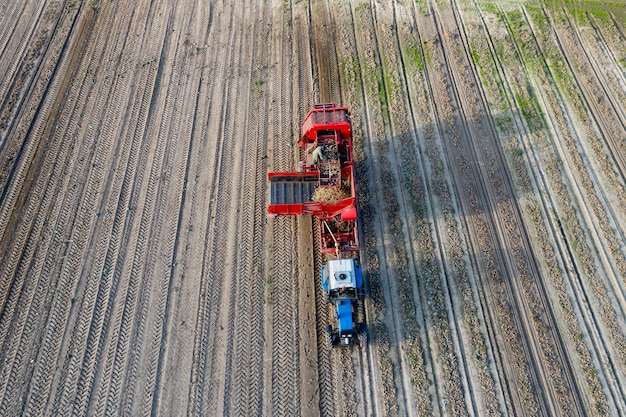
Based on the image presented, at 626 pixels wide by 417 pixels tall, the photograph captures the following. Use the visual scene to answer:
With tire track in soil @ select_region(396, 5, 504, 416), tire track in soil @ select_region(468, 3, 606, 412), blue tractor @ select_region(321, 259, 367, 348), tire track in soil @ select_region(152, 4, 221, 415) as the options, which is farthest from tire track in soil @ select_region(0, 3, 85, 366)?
tire track in soil @ select_region(468, 3, 606, 412)

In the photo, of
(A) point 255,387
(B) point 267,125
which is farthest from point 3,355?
(B) point 267,125

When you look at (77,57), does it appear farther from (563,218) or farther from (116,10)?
(563,218)

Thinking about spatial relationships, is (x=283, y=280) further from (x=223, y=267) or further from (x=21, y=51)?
(x=21, y=51)

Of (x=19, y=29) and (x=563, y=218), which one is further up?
(x=19, y=29)

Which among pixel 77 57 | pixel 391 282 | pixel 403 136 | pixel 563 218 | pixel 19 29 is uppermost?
pixel 19 29

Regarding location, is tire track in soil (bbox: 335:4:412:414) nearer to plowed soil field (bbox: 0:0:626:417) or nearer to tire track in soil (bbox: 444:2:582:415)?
plowed soil field (bbox: 0:0:626:417)

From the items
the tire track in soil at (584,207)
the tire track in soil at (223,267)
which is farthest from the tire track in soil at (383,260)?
the tire track in soil at (584,207)

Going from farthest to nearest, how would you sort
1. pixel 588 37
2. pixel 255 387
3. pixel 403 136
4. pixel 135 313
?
pixel 588 37, pixel 403 136, pixel 135 313, pixel 255 387
